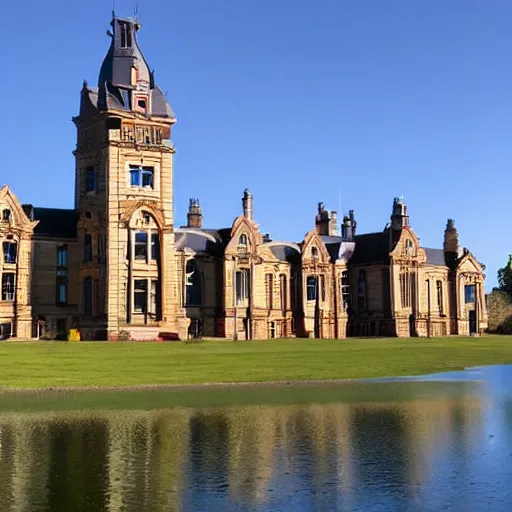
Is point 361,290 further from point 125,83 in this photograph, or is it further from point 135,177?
point 125,83

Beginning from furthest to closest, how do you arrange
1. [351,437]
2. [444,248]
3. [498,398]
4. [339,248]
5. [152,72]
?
1. [444,248]
2. [339,248]
3. [152,72]
4. [498,398]
5. [351,437]

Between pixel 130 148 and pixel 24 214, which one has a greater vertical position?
pixel 130 148

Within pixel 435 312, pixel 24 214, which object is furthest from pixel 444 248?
pixel 24 214

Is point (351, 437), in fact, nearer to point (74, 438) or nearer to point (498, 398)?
point (74, 438)

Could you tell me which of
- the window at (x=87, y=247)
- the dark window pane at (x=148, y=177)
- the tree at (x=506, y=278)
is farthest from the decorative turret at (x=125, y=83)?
the tree at (x=506, y=278)

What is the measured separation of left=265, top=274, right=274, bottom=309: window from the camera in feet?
322

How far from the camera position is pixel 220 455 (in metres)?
25.1

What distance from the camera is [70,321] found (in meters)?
87.2

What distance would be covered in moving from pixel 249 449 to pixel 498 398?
17.9 m

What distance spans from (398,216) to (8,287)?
1890 inches

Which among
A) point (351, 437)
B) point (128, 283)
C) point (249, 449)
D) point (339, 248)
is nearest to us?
point (249, 449)

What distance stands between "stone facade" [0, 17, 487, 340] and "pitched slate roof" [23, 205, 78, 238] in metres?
0.11

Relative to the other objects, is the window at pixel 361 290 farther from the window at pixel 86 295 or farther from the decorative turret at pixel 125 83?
the window at pixel 86 295

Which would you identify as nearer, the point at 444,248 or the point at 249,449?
the point at 249,449
